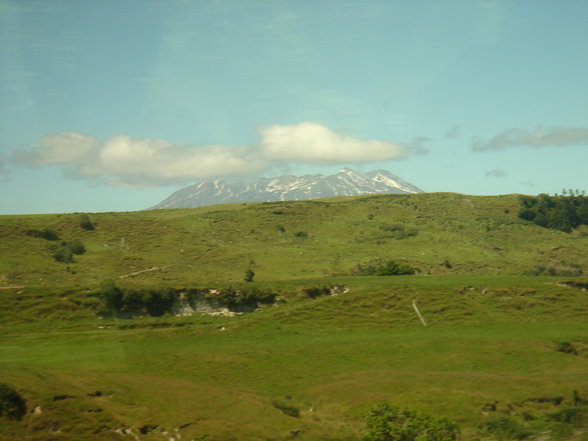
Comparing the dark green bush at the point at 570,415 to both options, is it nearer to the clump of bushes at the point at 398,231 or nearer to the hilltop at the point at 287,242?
the hilltop at the point at 287,242

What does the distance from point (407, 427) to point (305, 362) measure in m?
17.1

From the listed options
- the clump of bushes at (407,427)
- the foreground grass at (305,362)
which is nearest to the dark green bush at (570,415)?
the foreground grass at (305,362)

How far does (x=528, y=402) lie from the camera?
3491 centimetres

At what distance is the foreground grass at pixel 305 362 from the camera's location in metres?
30.2

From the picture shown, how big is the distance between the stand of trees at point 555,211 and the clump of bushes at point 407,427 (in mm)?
107026

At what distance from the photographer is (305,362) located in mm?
44719

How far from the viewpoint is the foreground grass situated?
3019 centimetres

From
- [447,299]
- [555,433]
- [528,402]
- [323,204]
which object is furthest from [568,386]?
[323,204]

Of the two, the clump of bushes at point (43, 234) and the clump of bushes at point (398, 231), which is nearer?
the clump of bushes at point (43, 234)

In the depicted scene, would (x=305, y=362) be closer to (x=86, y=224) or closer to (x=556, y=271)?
(x=556, y=271)

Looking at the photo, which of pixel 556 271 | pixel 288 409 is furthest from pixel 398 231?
pixel 288 409

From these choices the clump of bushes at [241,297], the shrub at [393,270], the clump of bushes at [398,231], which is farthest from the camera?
the clump of bushes at [398,231]

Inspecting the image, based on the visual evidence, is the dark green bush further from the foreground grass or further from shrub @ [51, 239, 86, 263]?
shrub @ [51, 239, 86, 263]

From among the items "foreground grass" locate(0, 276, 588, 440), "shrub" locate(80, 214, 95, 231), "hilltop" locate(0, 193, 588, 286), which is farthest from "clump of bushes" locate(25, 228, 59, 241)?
"foreground grass" locate(0, 276, 588, 440)
